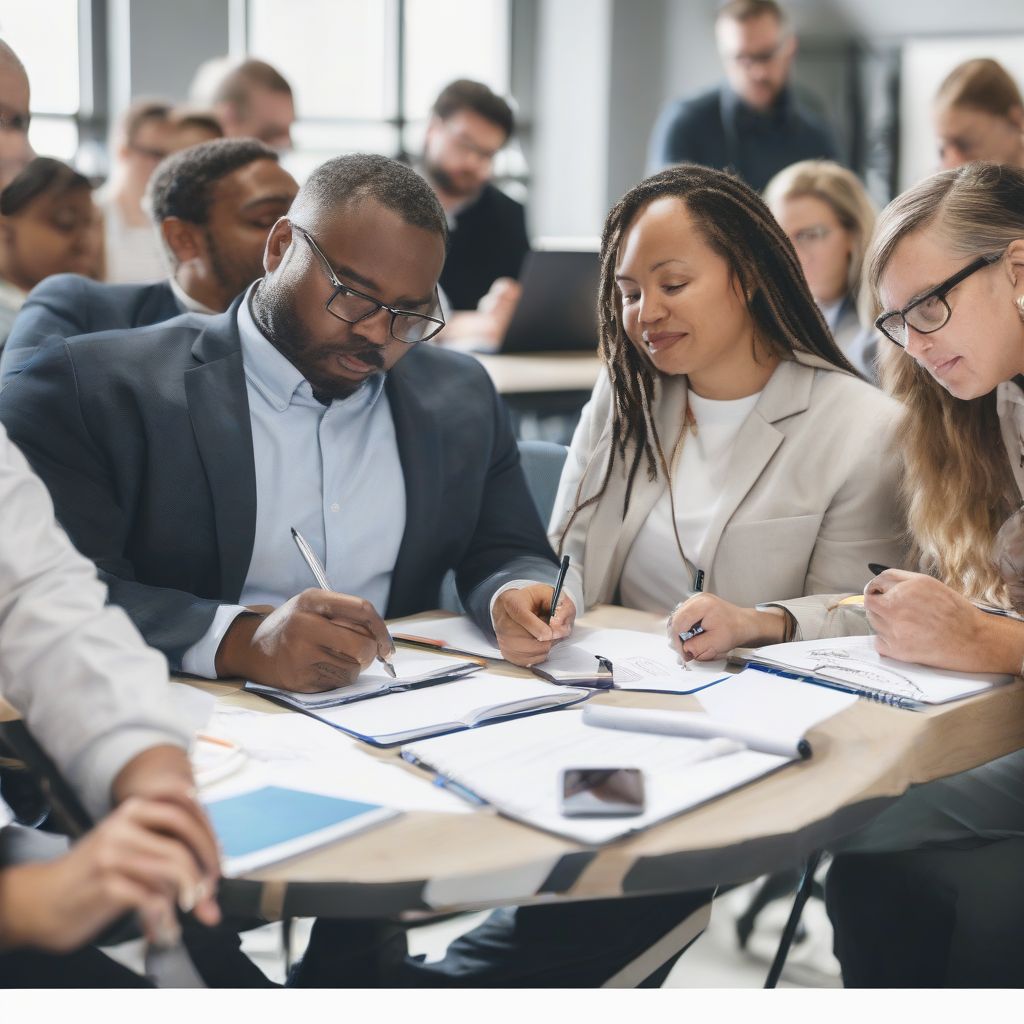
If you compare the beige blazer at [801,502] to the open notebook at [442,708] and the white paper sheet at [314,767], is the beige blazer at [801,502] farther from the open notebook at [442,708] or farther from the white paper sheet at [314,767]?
the white paper sheet at [314,767]

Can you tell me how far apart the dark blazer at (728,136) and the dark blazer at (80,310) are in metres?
2.89

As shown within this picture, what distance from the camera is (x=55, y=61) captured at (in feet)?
A: 21.4

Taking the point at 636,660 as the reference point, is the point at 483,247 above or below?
above

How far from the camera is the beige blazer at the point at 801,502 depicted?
6.32ft

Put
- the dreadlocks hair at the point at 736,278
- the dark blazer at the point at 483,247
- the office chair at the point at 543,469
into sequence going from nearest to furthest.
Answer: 1. the dreadlocks hair at the point at 736,278
2. the office chair at the point at 543,469
3. the dark blazer at the point at 483,247

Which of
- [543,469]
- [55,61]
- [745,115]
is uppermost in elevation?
[55,61]

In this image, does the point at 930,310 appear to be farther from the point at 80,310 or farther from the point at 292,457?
the point at 80,310

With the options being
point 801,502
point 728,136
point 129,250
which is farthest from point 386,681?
point 728,136

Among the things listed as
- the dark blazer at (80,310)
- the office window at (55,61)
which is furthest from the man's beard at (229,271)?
the office window at (55,61)

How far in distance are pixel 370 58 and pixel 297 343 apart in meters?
6.66

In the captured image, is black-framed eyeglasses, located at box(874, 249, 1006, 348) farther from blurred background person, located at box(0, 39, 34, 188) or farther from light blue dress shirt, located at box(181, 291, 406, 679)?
blurred background person, located at box(0, 39, 34, 188)

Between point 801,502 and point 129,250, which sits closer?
point 801,502
